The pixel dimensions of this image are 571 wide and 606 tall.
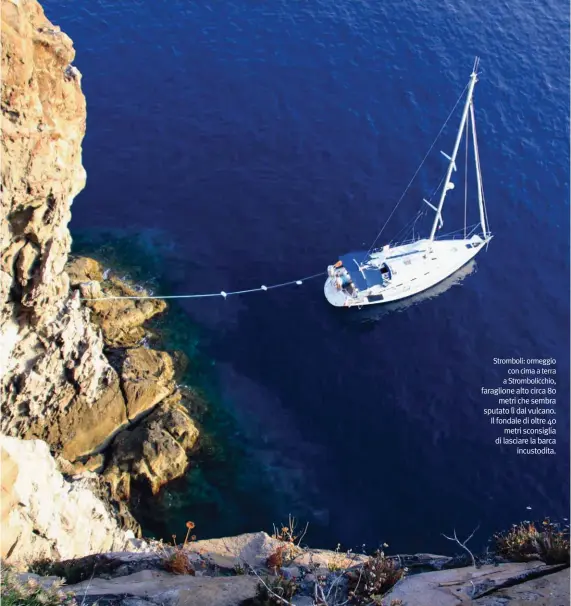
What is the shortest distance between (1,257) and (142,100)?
30.0 metres

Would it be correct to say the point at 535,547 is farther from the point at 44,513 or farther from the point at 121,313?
the point at 121,313

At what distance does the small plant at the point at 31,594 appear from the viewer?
46.4 feet

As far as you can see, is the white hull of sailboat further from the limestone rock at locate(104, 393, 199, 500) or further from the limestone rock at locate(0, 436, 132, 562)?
the limestone rock at locate(0, 436, 132, 562)

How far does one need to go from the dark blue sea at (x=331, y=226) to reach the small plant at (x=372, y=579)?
12.1m

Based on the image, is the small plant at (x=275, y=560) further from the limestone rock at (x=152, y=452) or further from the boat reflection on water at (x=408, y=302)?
the boat reflection on water at (x=408, y=302)

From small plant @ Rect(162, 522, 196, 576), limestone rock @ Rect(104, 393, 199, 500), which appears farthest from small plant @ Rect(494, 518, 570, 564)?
limestone rock @ Rect(104, 393, 199, 500)

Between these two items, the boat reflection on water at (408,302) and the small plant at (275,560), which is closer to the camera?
the small plant at (275,560)

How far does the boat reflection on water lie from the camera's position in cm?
3819

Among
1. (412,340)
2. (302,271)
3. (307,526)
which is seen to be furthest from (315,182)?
(307,526)

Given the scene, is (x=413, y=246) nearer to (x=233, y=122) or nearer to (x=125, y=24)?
(x=233, y=122)

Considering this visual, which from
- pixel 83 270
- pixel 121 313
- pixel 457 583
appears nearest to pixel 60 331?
pixel 121 313

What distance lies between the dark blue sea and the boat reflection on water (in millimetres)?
225

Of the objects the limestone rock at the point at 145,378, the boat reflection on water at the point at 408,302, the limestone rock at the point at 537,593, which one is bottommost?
the limestone rock at the point at 145,378

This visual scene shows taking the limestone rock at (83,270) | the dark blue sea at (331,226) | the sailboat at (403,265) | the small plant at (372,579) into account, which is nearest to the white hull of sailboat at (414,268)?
the sailboat at (403,265)
